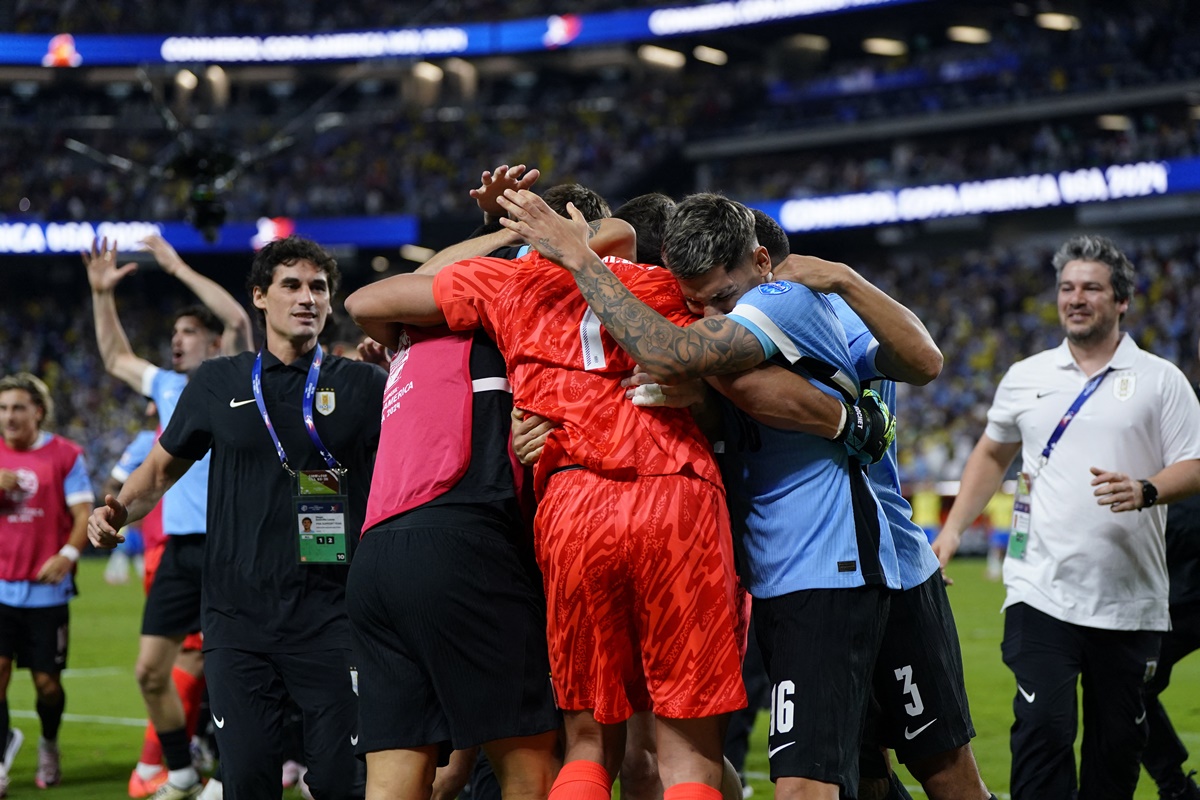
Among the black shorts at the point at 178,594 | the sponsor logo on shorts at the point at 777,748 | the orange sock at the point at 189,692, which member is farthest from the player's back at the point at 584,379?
the orange sock at the point at 189,692

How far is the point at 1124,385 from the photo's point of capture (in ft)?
18.5

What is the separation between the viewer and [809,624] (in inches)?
150

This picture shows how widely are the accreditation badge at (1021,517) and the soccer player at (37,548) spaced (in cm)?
502

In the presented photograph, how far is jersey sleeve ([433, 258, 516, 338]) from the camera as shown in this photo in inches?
158

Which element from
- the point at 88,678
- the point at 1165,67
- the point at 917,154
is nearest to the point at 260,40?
the point at 917,154

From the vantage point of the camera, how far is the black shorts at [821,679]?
12.3 ft

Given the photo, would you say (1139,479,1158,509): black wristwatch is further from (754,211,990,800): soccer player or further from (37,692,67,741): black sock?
(37,692,67,741): black sock

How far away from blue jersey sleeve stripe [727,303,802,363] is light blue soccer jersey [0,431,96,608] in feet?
17.5

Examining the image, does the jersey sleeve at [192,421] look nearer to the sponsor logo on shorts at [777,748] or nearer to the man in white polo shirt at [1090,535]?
the sponsor logo on shorts at [777,748]

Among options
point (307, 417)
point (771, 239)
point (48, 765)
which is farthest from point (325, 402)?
point (48, 765)

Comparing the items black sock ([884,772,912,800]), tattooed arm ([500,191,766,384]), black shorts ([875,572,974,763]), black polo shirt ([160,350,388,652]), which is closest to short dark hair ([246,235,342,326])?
black polo shirt ([160,350,388,652])

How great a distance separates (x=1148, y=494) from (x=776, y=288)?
2.22 metres

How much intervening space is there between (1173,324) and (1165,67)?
7648 millimetres

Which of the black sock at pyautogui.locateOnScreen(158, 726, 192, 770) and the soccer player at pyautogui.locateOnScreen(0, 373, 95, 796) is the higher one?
the soccer player at pyautogui.locateOnScreen(0, 373, 95, 796)
